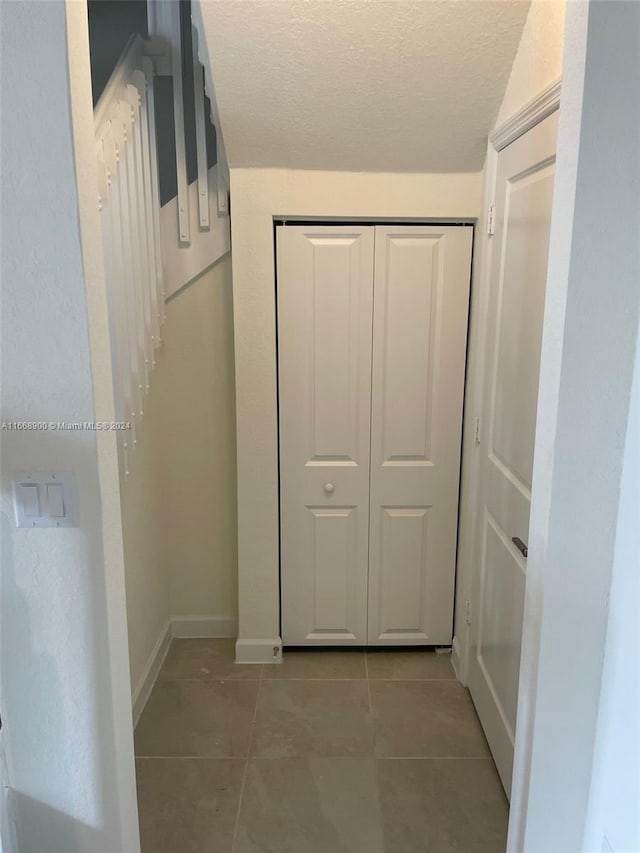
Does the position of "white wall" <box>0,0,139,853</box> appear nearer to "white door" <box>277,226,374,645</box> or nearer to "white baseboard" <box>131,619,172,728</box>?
"white baseboard" <box>131,619,172,728</box>

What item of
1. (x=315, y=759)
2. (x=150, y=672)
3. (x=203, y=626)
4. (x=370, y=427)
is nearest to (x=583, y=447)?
(x=370, y=427)

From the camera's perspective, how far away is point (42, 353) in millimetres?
1171

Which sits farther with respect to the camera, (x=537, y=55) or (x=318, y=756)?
(x=318, y=756)

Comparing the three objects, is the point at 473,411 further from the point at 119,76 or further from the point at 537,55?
the point at 119,76

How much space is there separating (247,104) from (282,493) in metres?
1.46

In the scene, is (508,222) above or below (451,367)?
above

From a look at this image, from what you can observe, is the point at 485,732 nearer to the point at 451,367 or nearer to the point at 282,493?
the point at 282,493

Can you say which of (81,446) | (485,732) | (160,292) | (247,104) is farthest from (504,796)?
(247,104)

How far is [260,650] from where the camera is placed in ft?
8.90

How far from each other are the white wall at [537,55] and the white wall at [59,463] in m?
1.17

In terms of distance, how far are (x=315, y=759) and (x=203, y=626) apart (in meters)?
0.92

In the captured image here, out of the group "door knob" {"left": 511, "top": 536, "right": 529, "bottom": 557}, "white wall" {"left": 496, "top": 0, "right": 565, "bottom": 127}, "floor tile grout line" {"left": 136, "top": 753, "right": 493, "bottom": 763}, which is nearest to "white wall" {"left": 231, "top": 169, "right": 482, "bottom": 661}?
"white wall" {"left": 496, "top": 0, "right": 565, "bottom": 127}

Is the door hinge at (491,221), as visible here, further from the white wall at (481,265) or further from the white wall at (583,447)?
the white wall at (583,447)

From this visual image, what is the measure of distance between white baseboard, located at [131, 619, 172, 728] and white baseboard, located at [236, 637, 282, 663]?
33cm
